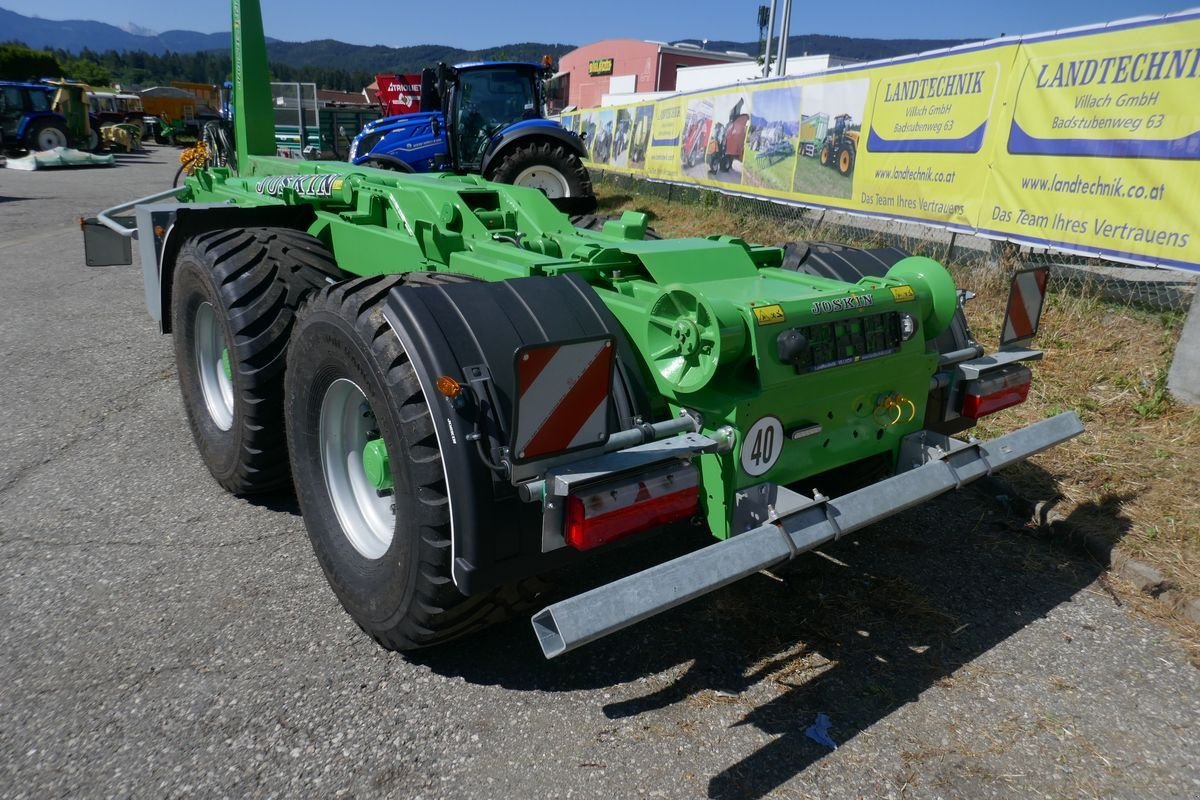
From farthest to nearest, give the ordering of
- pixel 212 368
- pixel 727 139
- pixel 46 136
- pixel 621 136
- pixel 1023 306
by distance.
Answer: pixel 46 136
pixel 621 136
pixel 727 139
pixel 212 368
pixel 1023 306

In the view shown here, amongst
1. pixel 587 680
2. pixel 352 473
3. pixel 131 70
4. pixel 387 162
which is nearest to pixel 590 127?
pixel 387 162

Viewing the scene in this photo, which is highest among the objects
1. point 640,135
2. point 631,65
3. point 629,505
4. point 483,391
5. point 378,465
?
point 631,65

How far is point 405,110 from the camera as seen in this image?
1003 inches

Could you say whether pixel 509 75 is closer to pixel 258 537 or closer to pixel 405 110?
pixel 258 537

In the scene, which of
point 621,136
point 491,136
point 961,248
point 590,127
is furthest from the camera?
point 590,127

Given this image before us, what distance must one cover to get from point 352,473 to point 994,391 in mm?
2561

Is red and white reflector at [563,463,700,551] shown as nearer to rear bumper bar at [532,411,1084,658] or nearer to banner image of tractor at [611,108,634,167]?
rear bumper bar at [532,411,1084,658]

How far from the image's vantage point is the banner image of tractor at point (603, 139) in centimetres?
1764

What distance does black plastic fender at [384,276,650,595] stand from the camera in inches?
87.6

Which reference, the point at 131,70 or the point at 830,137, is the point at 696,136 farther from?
the point at 131,70

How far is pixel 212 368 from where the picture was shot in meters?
4.33

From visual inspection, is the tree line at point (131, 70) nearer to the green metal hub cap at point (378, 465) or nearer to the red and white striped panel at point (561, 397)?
the green metal hub cap at point (378, 465)

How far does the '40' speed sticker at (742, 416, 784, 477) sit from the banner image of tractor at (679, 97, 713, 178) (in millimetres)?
10127

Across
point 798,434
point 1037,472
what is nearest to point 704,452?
point 798,434
